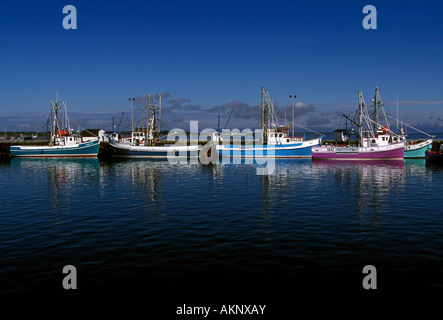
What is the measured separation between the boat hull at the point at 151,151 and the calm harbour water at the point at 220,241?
2166 inches

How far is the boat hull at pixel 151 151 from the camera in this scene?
88188 mm

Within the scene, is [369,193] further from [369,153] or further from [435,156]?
[435,156]

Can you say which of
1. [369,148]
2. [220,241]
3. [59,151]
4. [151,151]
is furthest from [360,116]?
[59,151]

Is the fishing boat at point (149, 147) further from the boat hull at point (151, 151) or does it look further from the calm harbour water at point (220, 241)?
the calm harbour water at point (220, 241)

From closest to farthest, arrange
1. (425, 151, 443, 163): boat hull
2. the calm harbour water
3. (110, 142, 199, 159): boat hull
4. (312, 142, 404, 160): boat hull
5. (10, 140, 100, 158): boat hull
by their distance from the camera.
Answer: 1. the calm harbour water
2. (425, 151, 443, 163): boat hull
3. (312, 142, 404, 160): boat hull
4. (110, 142, 199, 159): boat hull
5. (10, 140, 100, 158): boat hull

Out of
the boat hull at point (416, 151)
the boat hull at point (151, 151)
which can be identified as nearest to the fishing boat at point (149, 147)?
the boat hull at point (151, 151)

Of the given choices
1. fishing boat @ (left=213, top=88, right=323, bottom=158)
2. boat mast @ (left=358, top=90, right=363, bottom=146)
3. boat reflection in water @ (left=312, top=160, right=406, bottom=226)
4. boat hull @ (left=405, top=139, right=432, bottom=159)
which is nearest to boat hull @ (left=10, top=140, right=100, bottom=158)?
fishing boat @ (left=213, top=88, right=323, bottom=158)

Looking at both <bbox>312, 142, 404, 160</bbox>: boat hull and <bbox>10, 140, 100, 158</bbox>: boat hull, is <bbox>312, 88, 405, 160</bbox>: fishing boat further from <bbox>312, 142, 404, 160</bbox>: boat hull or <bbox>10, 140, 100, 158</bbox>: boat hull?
<bbox>10, 140, 100, 158</bbox>: boat hull

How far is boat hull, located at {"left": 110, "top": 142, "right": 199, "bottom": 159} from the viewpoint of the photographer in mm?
88188

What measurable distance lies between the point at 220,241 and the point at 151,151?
73523 mm

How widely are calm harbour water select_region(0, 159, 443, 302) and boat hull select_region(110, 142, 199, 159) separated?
55.0 metres

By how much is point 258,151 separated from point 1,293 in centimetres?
7578

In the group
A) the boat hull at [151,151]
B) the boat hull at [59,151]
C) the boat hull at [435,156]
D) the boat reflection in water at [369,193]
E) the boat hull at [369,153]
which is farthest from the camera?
the boat hull at [59,151]
